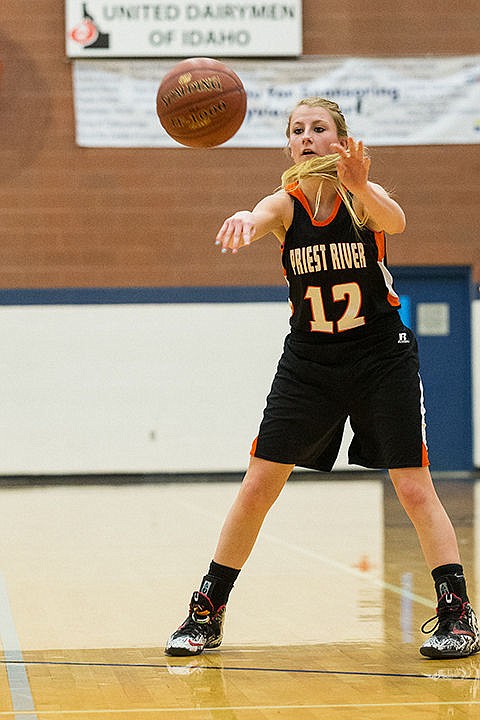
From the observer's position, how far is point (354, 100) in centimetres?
1257

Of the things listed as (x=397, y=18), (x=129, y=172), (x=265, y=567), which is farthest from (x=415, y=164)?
(x=265, y=567)

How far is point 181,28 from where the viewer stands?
1228 cm

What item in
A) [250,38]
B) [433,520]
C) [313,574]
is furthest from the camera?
[250,38]

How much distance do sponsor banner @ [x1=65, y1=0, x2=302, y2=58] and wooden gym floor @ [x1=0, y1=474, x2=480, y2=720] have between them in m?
5.27

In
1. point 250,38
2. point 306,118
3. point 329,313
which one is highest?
point 250,38

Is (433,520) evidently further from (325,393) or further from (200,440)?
(200,440)

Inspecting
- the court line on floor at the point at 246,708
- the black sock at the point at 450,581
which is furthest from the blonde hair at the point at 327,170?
the court line on floor at the point at 246,708

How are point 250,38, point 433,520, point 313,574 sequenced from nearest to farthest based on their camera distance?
point 433,520 → point 313,574 → point 250,38

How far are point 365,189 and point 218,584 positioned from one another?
4.43 feet

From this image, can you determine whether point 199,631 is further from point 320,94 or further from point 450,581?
point 320,94

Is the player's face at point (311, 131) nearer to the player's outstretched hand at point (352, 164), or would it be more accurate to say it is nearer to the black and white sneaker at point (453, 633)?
the player's outstretched hand at point (352, 164)

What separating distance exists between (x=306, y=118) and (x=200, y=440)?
28.2 ft

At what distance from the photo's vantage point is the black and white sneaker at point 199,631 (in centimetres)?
392

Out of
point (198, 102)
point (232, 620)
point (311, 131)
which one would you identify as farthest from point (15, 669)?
point (198, 102)
